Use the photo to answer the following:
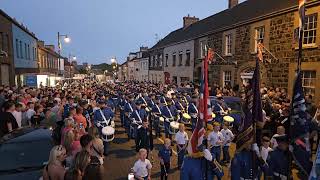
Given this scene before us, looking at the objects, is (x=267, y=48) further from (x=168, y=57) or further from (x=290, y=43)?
(x=168, y=57)

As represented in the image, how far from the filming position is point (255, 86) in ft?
19.9

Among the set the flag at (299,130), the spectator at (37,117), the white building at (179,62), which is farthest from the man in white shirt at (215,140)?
the white building at (179,62)

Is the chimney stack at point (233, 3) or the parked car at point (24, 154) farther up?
the chimney stack at point (233, 3)

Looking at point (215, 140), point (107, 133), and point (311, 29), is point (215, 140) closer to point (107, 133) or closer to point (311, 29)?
point (107, 133)

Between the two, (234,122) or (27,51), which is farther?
(27,51)

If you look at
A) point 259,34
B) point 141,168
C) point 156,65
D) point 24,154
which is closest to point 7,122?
point 24,154

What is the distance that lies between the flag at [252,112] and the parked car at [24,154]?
14.1ft

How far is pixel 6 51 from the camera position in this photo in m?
25.3

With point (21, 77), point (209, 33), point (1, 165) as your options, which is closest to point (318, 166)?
point (1, 165)

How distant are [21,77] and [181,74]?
16.8 metres

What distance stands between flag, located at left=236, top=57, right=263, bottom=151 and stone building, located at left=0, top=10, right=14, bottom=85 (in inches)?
853

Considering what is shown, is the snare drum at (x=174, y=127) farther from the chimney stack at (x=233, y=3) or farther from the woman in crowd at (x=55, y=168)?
the chimney stack at (x=233, y=3)

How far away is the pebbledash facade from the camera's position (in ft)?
53.3

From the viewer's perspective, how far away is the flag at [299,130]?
17.0 ft
